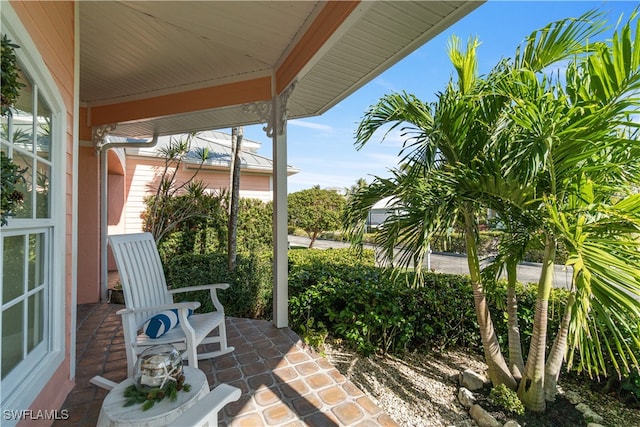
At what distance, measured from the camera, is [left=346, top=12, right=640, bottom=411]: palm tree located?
6.29 ft

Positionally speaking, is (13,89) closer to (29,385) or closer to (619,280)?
(29,385)

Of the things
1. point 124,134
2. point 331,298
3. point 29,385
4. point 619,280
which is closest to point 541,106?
point 619,280

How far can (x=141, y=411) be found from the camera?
1.33m

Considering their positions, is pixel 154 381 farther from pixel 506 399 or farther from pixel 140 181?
pixel 140 181

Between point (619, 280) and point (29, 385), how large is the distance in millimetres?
3107

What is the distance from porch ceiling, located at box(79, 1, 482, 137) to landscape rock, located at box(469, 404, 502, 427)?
9.66ft

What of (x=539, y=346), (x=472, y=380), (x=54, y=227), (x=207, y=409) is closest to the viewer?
(x=207, y=409)

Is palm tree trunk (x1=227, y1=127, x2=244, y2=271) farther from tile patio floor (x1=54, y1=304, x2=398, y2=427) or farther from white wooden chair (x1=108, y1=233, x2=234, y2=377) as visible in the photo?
white wooden chair (x1=108, y1=233, x2=234, y2=377)

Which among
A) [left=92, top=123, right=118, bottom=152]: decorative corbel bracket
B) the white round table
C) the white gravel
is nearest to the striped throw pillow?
the white round table

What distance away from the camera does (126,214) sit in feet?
24.2

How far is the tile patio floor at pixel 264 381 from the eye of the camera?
78.6 inches

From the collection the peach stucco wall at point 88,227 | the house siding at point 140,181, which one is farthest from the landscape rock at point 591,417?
the house siding at point 140,181

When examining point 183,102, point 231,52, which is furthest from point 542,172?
point 183,102

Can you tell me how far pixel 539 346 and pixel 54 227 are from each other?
3.56 metres
